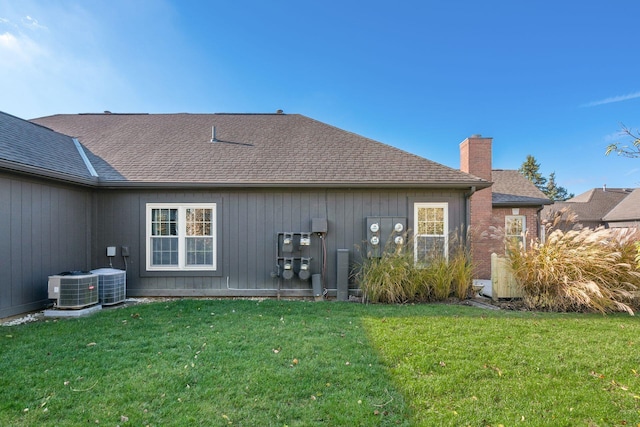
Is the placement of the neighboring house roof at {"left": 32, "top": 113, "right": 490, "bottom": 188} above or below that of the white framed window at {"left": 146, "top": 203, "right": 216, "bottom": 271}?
above

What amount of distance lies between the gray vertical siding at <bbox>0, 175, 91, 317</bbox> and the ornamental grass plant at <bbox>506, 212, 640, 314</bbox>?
8612 mm

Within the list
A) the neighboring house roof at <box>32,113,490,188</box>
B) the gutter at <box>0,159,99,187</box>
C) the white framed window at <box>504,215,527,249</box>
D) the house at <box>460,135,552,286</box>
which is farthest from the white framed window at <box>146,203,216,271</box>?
the white framed window at <box>504,215,527,249</box>

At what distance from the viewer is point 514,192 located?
10.1m

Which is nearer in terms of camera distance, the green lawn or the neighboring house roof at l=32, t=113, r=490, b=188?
the green lawn

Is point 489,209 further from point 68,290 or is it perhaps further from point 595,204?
point 595,204

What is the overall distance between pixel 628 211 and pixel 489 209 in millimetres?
15542

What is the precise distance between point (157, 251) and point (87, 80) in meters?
6.56

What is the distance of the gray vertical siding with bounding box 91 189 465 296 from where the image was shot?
21.1 feet

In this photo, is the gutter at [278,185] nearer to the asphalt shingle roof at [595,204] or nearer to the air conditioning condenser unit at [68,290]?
the air conditioning condenser unit at [68,290]

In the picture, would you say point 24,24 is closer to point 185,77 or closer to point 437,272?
point 185,77

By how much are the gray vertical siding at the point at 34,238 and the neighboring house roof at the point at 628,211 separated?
79.6ft

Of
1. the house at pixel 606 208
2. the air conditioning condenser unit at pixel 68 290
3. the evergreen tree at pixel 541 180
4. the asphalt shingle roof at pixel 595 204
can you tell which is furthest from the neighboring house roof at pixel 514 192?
the evergreen tree at pixel 541 180

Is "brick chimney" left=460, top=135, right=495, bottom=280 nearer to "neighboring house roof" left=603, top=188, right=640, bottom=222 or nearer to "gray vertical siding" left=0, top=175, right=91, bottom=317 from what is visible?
"gray vertical siding" left=0, top=175, right=91, bottom=317

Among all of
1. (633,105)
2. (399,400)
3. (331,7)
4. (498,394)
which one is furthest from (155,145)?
(633,105)
